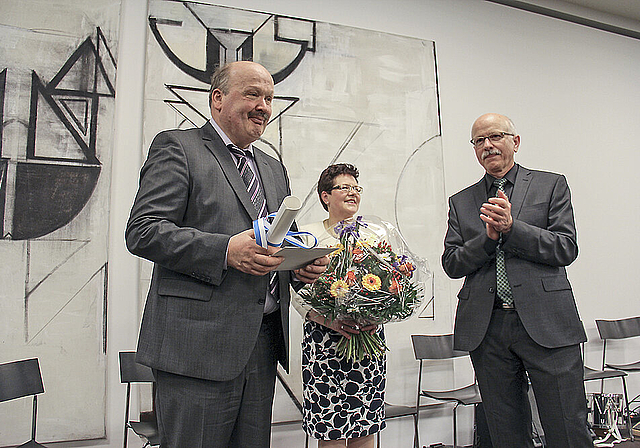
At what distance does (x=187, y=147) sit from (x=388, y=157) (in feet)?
8.63

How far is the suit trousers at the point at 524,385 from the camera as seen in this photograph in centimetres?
237

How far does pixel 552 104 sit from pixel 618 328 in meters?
2.16

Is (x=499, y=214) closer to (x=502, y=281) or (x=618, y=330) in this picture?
(x=502, y=281)

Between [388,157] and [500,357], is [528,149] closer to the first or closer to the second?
[388,157]

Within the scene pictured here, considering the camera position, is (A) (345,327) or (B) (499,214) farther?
(A) (345,327)

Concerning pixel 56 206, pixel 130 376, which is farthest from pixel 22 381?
pixel 56 206

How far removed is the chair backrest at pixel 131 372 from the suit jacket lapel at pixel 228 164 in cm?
178

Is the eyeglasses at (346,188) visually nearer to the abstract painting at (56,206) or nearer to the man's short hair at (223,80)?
the man's short hair at (223,80)

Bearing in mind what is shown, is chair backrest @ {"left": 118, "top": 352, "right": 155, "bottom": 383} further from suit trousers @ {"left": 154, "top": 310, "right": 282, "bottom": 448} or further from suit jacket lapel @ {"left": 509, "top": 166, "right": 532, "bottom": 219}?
suit jacket lapel @ {"left": 509, "top": 166, "right": 532, "bottom": 219}

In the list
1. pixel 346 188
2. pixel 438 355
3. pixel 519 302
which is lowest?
pixel 438 355

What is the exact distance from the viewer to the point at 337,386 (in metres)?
2.59

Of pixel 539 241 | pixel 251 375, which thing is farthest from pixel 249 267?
pixel 539 241

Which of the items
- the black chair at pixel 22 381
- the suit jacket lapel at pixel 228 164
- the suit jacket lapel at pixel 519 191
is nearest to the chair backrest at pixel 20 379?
the black chair at pixel 22 381

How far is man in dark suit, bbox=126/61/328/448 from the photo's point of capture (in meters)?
1.65
